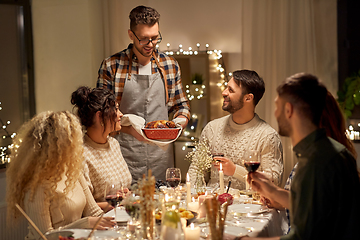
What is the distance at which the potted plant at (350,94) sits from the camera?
13.3 feet

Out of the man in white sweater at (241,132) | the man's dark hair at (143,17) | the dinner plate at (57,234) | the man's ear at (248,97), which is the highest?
the man's dark hair at (143,17)

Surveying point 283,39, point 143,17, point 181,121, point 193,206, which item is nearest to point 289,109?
point 193,206

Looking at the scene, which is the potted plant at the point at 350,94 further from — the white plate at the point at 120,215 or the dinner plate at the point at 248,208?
the white plate at the point at 120,215

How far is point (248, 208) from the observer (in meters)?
2.20

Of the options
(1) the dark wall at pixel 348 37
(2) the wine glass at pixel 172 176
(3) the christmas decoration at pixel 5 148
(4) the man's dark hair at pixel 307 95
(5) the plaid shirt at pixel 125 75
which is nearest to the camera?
(4) the man's dark hair at pixel 307 95

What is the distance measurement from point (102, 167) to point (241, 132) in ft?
3.89

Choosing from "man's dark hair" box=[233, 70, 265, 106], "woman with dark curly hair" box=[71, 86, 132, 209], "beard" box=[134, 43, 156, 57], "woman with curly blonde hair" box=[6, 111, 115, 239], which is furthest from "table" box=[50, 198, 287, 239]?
"beard" box=[134, 43, 156, 57]

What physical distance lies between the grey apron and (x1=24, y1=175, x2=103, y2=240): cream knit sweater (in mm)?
1193

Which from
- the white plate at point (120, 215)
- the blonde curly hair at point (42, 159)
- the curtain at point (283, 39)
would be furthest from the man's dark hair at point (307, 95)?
the curtain at point (283, 39)

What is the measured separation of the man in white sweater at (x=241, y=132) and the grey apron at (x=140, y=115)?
46cm

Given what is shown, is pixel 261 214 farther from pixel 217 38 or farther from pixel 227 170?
pixel 217 38

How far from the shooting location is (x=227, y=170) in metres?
2.74

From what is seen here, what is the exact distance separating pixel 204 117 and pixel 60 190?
110 inches

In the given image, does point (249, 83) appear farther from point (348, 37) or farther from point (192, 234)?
point (348, 37)
